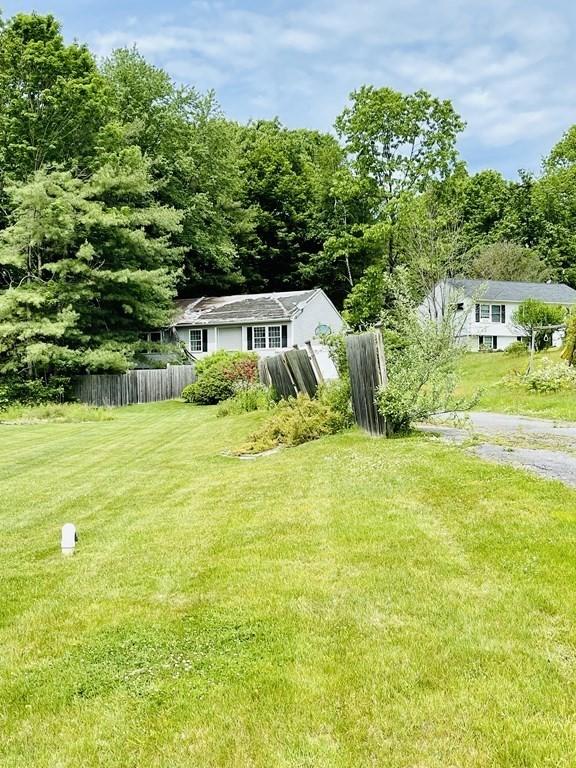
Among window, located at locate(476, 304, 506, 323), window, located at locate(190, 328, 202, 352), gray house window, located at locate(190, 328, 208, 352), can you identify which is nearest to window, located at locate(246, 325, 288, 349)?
gray house window, located at locate(190, 328, 208, 352)

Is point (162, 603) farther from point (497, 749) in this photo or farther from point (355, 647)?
point (497, 749)

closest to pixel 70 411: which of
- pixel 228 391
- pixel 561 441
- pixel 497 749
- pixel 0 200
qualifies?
pixel 228 391

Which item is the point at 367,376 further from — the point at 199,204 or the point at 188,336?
the point at 199,204

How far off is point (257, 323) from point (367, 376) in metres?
24.2

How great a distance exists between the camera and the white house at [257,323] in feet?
111

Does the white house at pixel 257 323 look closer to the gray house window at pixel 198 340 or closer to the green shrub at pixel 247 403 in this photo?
the gray house window at pixel 198 340

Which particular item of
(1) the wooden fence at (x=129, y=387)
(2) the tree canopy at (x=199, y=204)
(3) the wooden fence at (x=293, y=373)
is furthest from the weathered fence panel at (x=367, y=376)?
(1) the wooden fence at (x=129, y=387)

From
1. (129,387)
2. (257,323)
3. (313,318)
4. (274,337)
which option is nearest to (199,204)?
(257,323)

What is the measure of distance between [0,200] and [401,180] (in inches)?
879

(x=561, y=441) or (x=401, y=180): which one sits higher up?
(x=401, y=180)

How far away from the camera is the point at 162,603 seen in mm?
4223

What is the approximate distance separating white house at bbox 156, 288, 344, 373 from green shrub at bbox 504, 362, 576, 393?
16.3 meters

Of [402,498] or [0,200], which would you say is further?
[0,200]

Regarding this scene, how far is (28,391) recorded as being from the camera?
1023 inches
